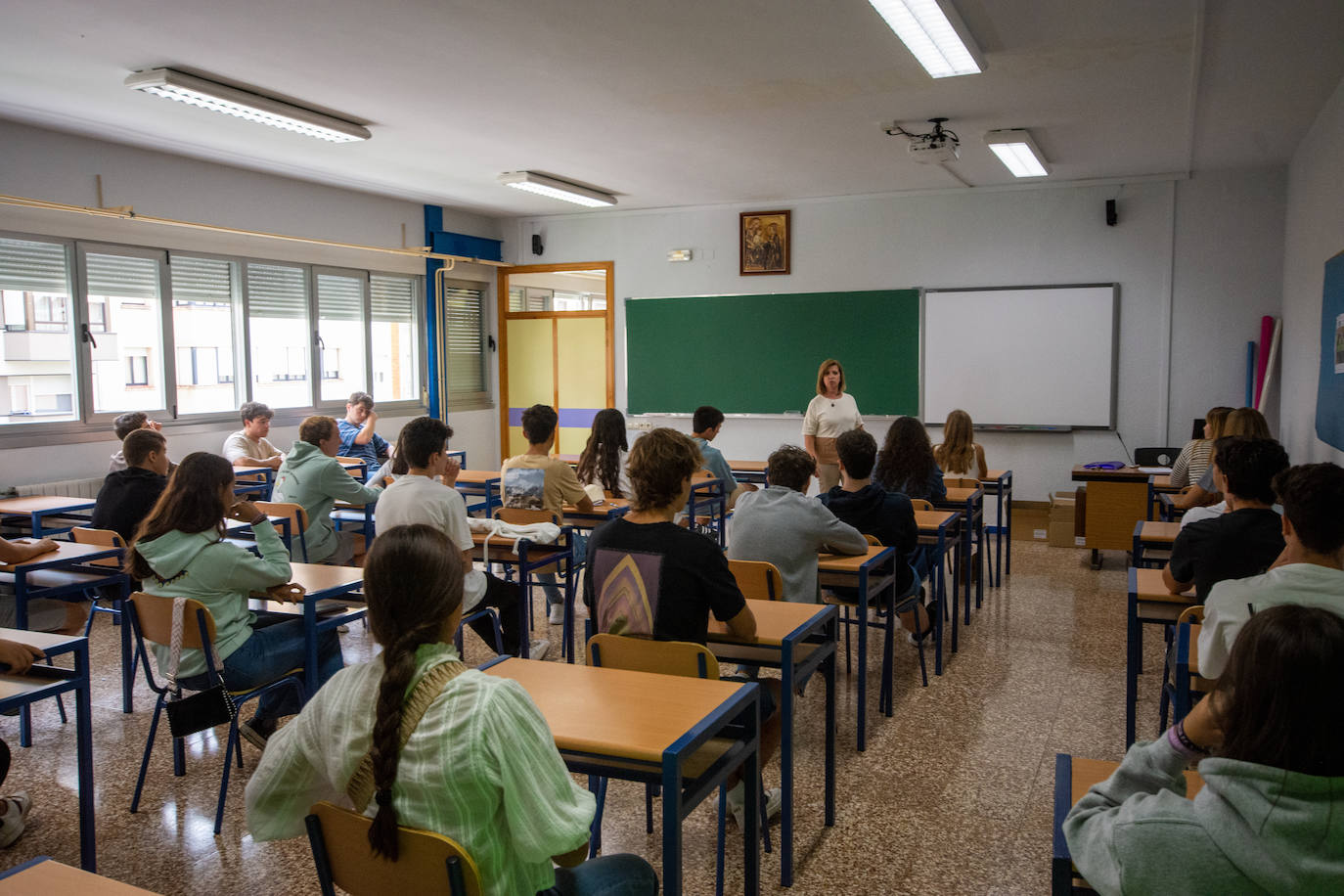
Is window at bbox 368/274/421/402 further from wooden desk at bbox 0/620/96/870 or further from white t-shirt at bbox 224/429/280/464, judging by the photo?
wooden desk at bbox 0/620/96/870

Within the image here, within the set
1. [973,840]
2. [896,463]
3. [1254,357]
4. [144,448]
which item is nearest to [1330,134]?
[1254,357]

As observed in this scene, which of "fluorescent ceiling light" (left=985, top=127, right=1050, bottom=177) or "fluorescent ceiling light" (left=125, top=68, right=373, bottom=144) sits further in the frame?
"fluorescent ceiling light" (left=985, top=127, right=1050, bottom=177)

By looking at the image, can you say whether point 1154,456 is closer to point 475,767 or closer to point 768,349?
point 768,349

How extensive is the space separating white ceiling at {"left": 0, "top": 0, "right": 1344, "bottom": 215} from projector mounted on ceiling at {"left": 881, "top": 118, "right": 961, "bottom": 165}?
105 mm

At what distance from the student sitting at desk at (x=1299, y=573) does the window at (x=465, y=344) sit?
26.6 ft

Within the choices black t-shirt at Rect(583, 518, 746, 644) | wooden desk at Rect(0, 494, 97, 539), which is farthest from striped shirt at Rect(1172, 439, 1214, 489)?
wooden desk at Rect(0, 494, 97, 539)

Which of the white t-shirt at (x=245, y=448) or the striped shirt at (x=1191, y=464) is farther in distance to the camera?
the white t-shirt at (x=245, y=448)

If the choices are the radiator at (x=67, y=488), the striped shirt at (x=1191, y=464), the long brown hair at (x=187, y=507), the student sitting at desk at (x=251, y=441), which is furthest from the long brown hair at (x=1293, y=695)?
the student sitting at desk at (x=251, y=441)

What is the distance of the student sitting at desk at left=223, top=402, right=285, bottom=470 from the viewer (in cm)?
683

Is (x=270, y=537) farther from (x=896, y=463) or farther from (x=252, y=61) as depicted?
(x=896, y=463)

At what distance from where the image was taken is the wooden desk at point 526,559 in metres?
4.11

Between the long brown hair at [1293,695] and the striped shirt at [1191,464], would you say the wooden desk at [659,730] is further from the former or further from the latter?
the striped shirt at [1191,464]

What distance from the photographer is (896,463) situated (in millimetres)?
5117

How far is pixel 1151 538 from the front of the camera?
3.98 meters
